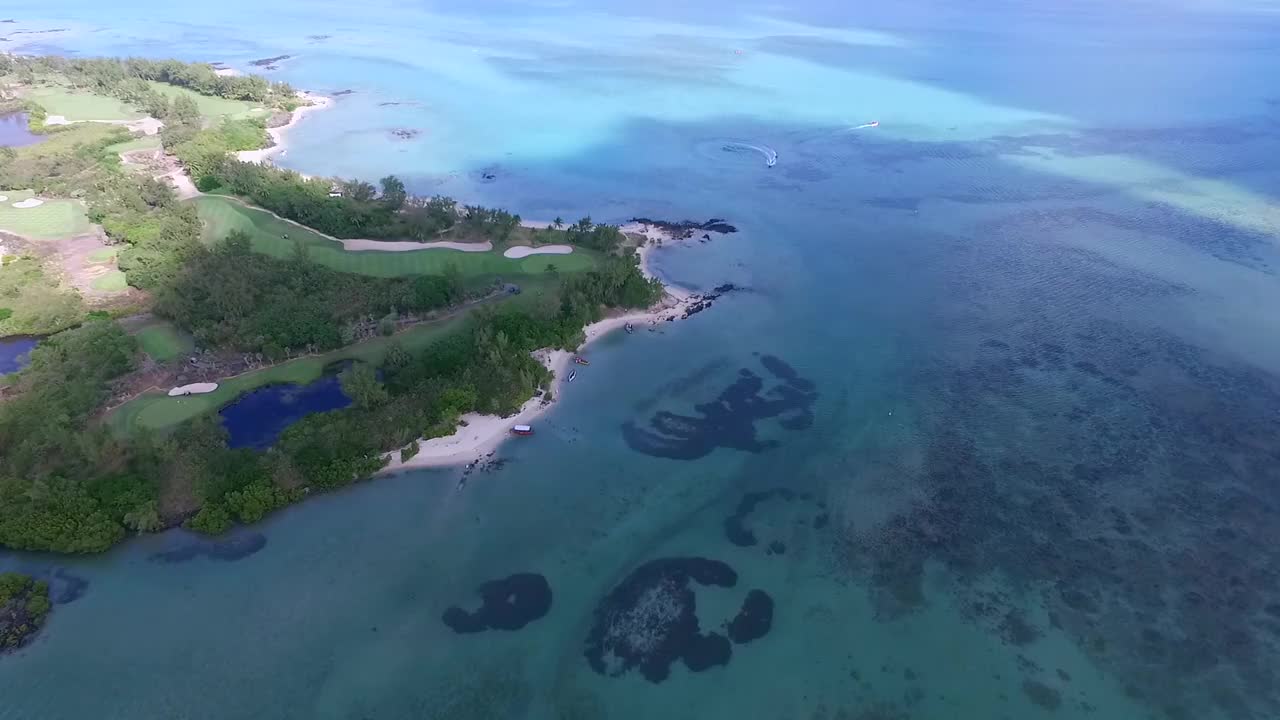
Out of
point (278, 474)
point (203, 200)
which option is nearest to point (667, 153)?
point (203, 200)

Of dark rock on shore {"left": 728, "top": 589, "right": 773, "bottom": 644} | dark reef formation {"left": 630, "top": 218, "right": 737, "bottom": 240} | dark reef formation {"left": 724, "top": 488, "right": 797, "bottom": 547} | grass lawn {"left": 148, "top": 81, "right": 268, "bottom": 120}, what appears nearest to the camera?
dark rock on shore {"left": 728, "top": 589, "right": 773, "bottom": 644}

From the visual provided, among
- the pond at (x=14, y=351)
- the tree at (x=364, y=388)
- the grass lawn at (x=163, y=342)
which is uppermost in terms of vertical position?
the tree at (x=364, y=388)

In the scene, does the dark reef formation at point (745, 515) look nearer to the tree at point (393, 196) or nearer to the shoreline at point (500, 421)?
the shoreline at point (500, 421)

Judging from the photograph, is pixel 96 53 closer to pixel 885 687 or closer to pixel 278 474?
pixel 278 474

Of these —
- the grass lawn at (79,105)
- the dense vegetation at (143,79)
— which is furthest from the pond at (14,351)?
the grass lawn at (79,105)

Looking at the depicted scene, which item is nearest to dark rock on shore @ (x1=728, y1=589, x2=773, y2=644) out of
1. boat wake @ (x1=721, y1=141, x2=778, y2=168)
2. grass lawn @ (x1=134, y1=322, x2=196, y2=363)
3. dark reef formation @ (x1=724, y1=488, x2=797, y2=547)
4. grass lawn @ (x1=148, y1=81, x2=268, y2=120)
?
dark reef formation @ (x1=724, y1=488, x2=797, y2=547)

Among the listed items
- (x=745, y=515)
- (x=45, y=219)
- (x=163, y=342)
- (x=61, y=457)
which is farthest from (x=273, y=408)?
(x=45, y=219)

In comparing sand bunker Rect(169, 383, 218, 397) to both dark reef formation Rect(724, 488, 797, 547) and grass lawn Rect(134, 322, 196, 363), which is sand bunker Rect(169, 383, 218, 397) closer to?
grass lawn Rect(134, 322, 196, 363)
